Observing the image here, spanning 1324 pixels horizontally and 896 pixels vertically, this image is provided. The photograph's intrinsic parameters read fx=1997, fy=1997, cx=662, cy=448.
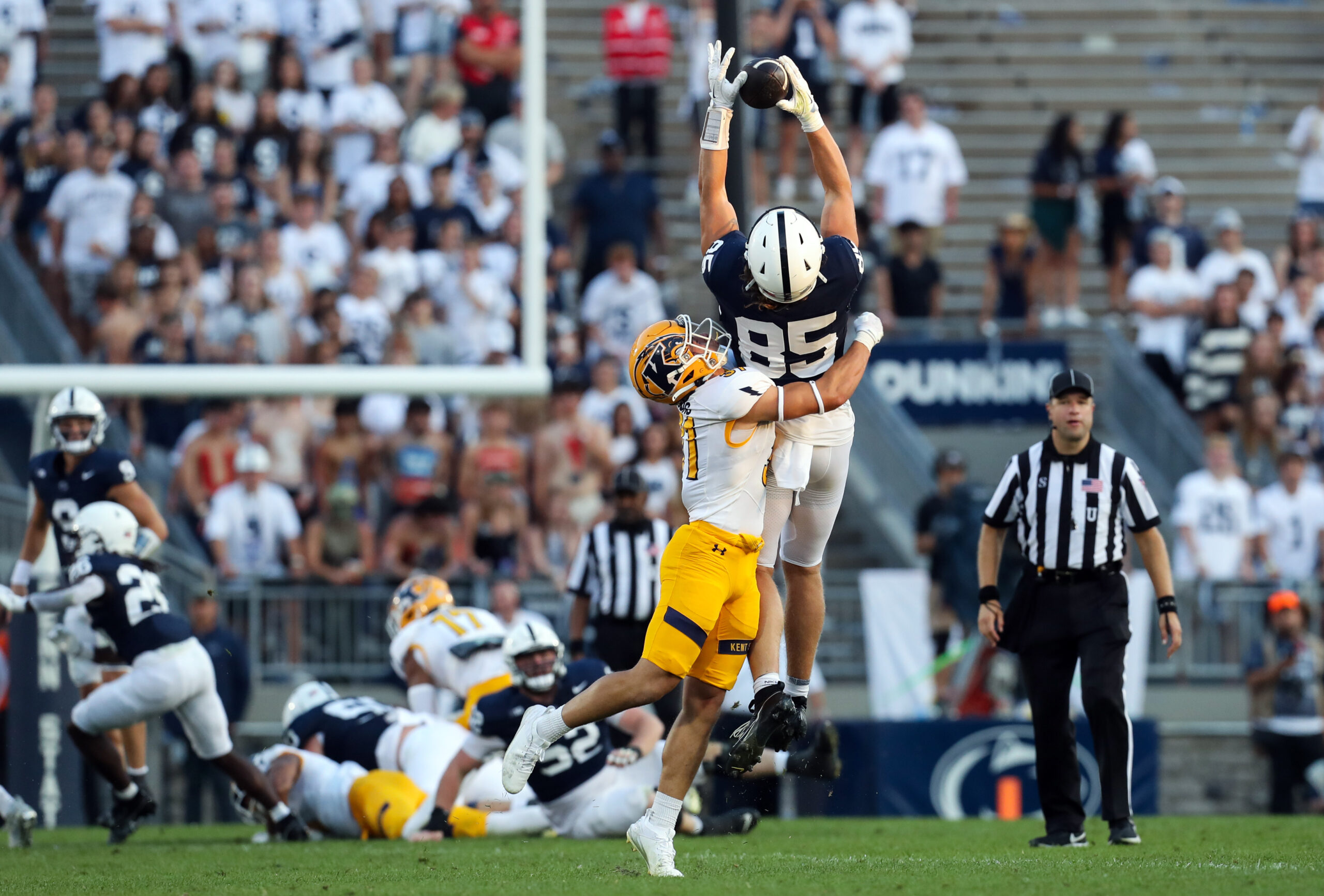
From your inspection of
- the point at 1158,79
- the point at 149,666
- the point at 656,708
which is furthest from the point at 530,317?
the point at 1158,79

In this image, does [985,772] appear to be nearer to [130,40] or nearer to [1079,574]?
[1079,574]

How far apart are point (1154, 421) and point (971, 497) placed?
227 cm

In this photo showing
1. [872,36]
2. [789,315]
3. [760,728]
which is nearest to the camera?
[760,728]

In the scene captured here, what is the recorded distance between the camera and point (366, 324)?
12078 mm

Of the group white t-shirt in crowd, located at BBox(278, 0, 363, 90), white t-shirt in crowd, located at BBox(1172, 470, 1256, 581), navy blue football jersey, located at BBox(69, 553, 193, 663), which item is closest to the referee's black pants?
navy blue football jersey, located at BBox(69, 553, 193, 663)

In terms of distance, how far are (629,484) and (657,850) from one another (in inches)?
157

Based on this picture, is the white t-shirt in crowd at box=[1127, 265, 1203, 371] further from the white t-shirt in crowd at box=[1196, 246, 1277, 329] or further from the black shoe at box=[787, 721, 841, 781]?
the black shoe at box=[787, 721, 841, 781]

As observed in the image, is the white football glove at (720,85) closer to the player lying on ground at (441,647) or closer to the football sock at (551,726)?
the football sock at (551,726)

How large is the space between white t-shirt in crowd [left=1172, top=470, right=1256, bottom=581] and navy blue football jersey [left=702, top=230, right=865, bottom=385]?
6.57 meters

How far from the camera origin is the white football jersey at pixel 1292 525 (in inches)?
515

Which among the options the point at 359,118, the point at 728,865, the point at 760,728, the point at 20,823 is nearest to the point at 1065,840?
the point at 728,865

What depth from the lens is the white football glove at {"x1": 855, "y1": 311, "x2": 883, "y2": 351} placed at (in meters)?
6.64

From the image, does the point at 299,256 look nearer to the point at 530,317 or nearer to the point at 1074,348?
the point at 530,317

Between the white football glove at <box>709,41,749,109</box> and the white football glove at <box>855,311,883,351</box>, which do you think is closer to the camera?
the white football glove at <box>855,311,883,351</box>
